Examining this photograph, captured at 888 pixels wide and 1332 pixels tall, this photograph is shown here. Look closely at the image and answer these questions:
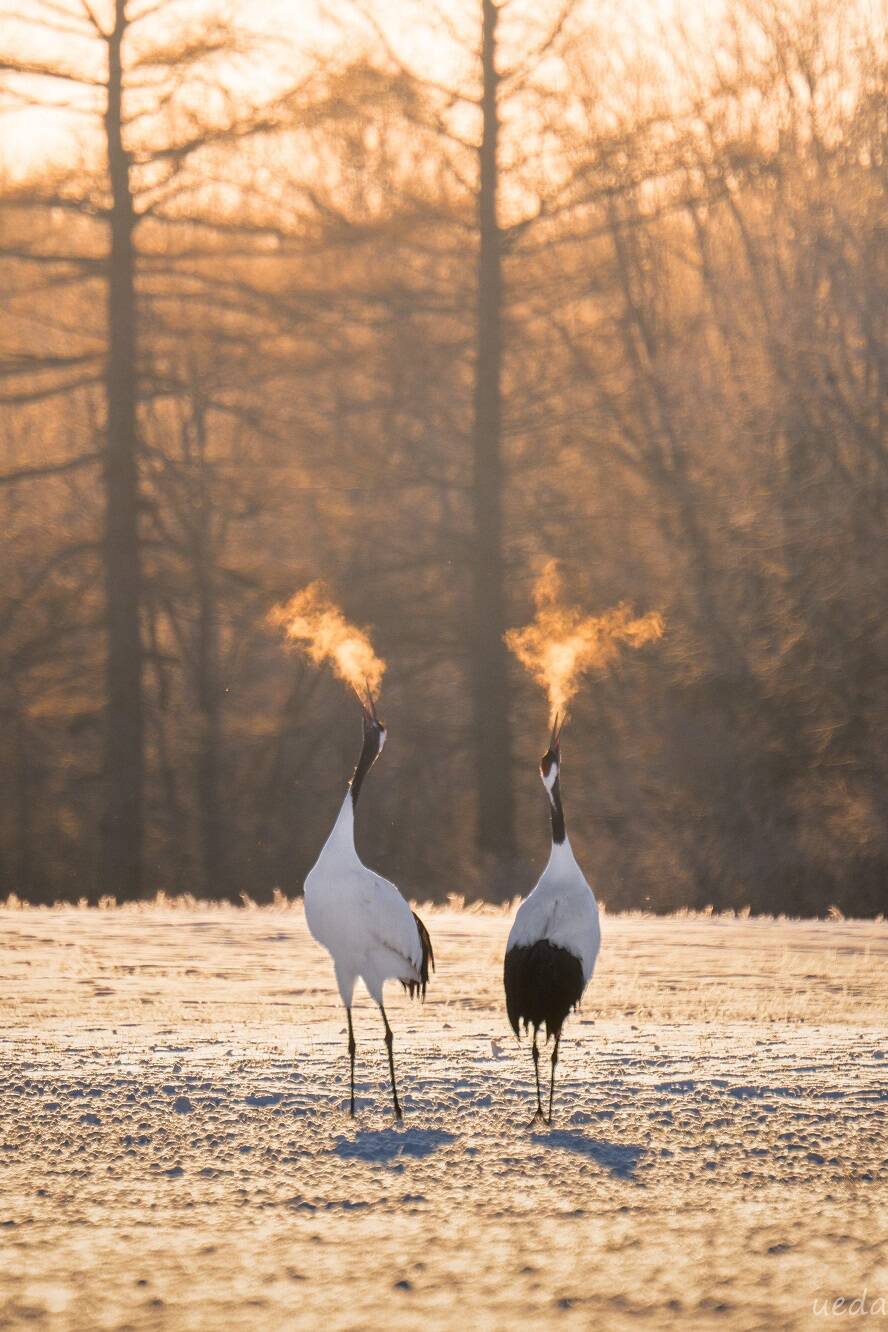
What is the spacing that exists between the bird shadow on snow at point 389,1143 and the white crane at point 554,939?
47 cm

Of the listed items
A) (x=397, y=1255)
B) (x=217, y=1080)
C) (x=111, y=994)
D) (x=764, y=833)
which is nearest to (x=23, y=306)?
(x=764, y=833)

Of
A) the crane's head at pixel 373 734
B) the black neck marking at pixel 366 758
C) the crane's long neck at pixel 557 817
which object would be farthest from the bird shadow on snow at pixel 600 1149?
the crane's head at pixel 373 734

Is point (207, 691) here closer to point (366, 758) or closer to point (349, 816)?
point (366, 758)

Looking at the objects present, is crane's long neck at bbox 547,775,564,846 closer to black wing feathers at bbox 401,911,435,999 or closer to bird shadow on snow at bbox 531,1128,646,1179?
black wing feathers at bbox 401,911,435,999

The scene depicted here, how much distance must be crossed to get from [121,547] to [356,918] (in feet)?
46.1

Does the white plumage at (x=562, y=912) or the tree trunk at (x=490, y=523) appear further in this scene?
the tree trunk at (x=490, y=523)

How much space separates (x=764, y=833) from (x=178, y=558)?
Answer: 24.7 feet

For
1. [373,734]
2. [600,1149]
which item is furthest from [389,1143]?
[373,734]

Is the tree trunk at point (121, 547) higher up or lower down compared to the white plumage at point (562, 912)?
higher up

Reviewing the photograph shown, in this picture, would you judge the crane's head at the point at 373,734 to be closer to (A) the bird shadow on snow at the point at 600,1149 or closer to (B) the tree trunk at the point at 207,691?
(A) the bird shadow on snow at the point at 600,1149

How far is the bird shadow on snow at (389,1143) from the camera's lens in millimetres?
7672

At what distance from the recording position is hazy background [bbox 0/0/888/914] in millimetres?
21609

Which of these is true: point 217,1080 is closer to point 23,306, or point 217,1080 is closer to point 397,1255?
point 397,1255

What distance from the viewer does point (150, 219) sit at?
71.9 feet
